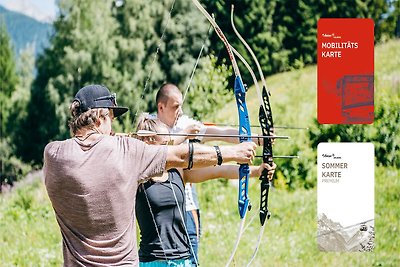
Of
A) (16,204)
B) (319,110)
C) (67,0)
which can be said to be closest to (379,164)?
(319,110)

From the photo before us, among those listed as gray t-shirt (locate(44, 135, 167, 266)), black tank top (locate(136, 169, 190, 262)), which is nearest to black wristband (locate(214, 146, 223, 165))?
gray t-shirt (locate(44, 135, 167, 266))

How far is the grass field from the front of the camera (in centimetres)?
347

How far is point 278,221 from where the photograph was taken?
3.85 meters

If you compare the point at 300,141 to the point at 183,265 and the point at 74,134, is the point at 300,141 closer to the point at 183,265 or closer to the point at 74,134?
the point at 183,265

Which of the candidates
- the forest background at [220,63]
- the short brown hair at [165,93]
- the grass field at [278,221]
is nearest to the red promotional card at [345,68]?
the forest background at [220,63]

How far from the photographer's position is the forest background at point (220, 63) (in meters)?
3.71

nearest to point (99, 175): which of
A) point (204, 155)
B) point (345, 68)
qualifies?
point (204, 155)

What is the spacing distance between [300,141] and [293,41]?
1285 mm

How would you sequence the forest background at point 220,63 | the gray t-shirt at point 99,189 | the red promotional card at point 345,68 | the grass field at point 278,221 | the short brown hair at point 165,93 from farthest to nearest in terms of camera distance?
the forest background at point 220,63, the grass field at point 278,221, the red promotional card at point 345,68, the short brown hair at point 165,93, the gray t-shirt at point 99,189

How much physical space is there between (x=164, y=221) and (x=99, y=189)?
1.57 ft

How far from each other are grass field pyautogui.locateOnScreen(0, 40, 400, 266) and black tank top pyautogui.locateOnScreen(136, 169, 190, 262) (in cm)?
149

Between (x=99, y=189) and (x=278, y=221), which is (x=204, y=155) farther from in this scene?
(x=278, y=221)

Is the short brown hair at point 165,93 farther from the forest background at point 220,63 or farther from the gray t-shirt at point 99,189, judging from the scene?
the gray t-shirt at point 99,189

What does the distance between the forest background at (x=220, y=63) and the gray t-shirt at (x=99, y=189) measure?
2.41 ft
